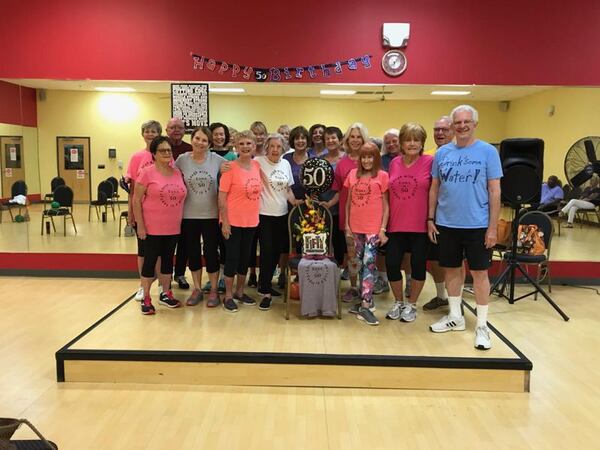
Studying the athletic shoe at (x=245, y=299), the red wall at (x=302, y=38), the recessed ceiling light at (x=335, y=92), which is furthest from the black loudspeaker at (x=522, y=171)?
the athletic shoe at (x=245, y=299)

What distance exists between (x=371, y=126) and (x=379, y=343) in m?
3.25

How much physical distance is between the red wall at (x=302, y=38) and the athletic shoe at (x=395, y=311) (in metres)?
2.83

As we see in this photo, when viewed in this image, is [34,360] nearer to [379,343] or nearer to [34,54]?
[379,343]

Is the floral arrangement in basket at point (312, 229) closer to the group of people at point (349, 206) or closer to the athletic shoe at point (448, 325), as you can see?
the group of people at point (349, 206)

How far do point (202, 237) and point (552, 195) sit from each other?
14.9ft

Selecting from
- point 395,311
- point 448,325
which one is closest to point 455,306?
point 448,325

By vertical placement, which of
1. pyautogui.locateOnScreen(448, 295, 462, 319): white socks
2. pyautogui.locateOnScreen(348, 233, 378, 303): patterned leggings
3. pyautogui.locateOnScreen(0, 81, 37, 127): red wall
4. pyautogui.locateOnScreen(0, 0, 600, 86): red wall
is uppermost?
pyautogui.locateOnScreen(0, 0, 600, 86): red wall

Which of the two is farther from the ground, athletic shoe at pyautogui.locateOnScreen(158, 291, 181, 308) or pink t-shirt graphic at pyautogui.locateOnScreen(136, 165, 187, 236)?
pink t-shirt graphic at pyautogui.locateOnScreen(136, 165, 187, 236)

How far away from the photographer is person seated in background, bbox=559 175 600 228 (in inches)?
231

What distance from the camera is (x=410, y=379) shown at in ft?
10.3

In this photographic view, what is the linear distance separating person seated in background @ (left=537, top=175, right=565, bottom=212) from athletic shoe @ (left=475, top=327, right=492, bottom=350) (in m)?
3.37

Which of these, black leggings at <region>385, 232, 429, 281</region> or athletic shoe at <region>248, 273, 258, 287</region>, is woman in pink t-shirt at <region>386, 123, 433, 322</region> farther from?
Result: athletic shoe at <region>248, 273, 258, 287</region>

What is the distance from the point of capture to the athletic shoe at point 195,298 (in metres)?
4.14

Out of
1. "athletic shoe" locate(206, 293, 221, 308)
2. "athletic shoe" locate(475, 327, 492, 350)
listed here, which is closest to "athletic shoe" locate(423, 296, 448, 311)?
"athletic shoe" locate(475, 327, 492, 350)
